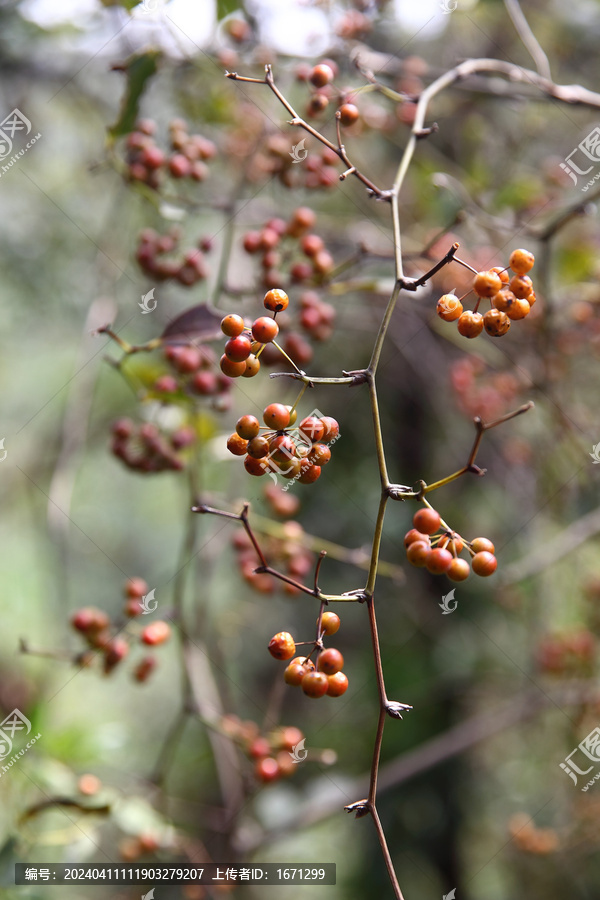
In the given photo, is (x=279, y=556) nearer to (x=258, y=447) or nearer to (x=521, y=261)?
(x=258, y=447)

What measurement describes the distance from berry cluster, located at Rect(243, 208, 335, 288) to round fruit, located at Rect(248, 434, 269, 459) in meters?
0.71

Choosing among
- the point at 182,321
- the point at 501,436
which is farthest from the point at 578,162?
the point at 182,321

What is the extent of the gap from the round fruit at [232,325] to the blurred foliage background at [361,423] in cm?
53

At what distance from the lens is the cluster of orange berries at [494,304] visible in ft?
2.76

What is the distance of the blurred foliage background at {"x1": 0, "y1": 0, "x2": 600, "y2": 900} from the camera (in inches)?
63.9

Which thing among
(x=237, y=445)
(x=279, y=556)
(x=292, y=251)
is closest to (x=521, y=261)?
(x=237, y=445)

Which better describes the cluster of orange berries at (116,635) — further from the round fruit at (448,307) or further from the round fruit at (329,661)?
the round fruit at (448,307)

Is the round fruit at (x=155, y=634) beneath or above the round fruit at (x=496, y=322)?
beneath

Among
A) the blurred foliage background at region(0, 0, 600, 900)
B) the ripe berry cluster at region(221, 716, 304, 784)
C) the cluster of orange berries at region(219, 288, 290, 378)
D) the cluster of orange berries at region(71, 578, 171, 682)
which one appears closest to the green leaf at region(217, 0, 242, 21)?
the blurred foliage background at region(0, 0, 600, 900)

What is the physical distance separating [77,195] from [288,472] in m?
2.34

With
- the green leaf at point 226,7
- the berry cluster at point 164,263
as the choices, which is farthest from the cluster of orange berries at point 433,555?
the green leaf at point 226,7

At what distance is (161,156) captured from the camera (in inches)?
57.4

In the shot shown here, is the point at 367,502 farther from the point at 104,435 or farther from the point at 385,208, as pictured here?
the point at 104,435

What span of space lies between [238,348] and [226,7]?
1.13 metres
